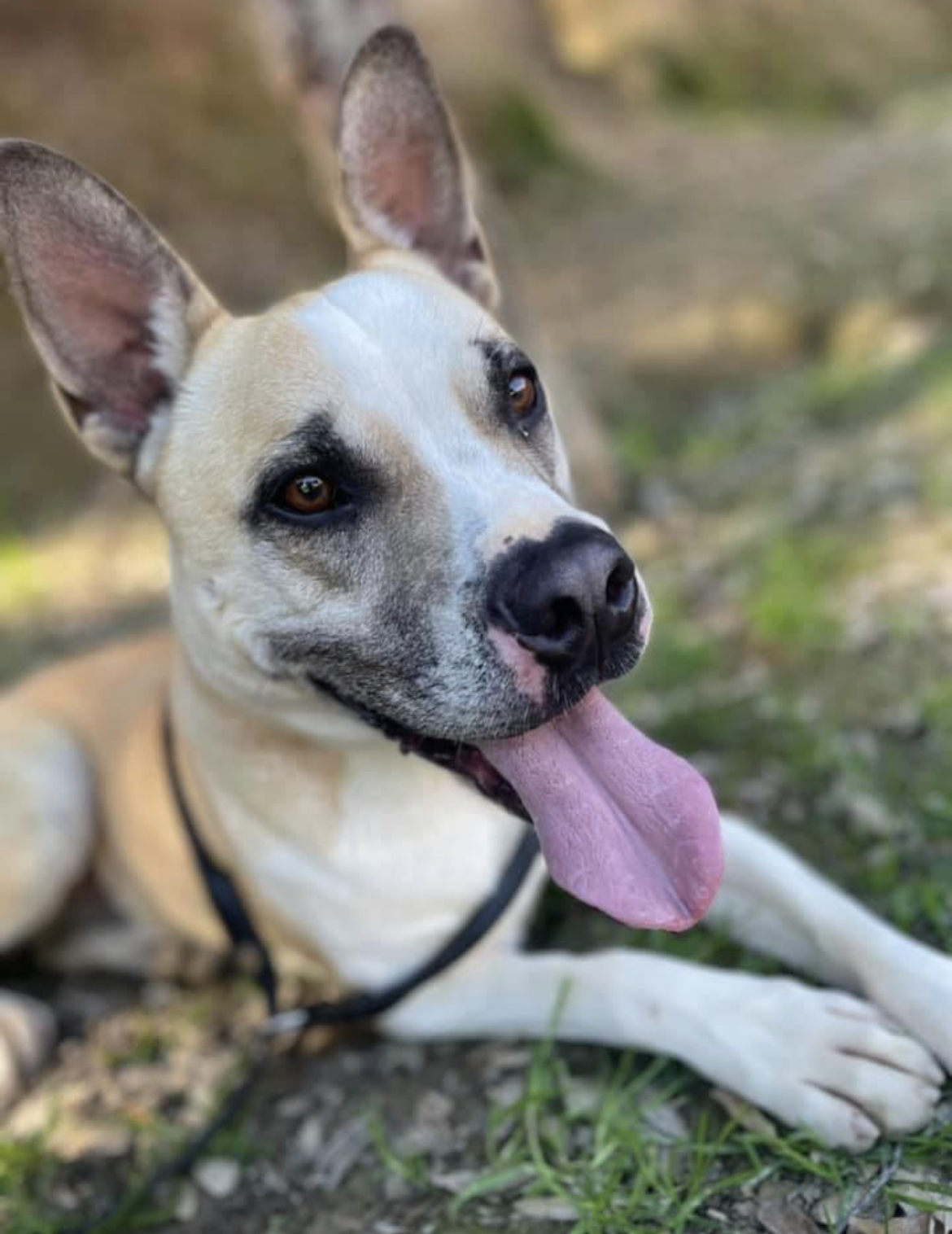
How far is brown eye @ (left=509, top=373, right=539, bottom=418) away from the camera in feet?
8.30

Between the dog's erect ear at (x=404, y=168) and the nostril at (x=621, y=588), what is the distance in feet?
4.03

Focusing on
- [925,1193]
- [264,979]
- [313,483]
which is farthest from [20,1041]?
[925,1193]

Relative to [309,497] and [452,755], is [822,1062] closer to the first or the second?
[452,755]

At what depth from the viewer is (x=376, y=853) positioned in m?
2.69

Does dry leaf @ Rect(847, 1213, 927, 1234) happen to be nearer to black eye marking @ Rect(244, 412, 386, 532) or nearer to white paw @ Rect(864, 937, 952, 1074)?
white paw @ Rect(864, 937, 952, 1074)

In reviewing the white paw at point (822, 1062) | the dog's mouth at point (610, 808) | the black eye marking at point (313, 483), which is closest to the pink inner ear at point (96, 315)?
the black eye marking at point (313, 483)

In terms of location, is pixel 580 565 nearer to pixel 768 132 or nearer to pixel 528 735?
pixel 528 735

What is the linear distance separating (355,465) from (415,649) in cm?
41

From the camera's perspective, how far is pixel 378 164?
9.43 ft

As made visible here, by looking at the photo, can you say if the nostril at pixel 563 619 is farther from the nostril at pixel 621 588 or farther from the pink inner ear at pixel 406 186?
the pink inner ear at pixel 406 186

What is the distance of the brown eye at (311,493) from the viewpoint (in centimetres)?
236

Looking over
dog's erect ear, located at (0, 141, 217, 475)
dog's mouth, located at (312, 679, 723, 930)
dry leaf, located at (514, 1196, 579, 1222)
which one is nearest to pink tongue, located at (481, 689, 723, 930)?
dog's mouth, located at (312, 679, 723, 930)

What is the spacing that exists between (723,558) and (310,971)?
283 centimetres

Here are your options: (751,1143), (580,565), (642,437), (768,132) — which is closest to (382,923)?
(751,1143)
